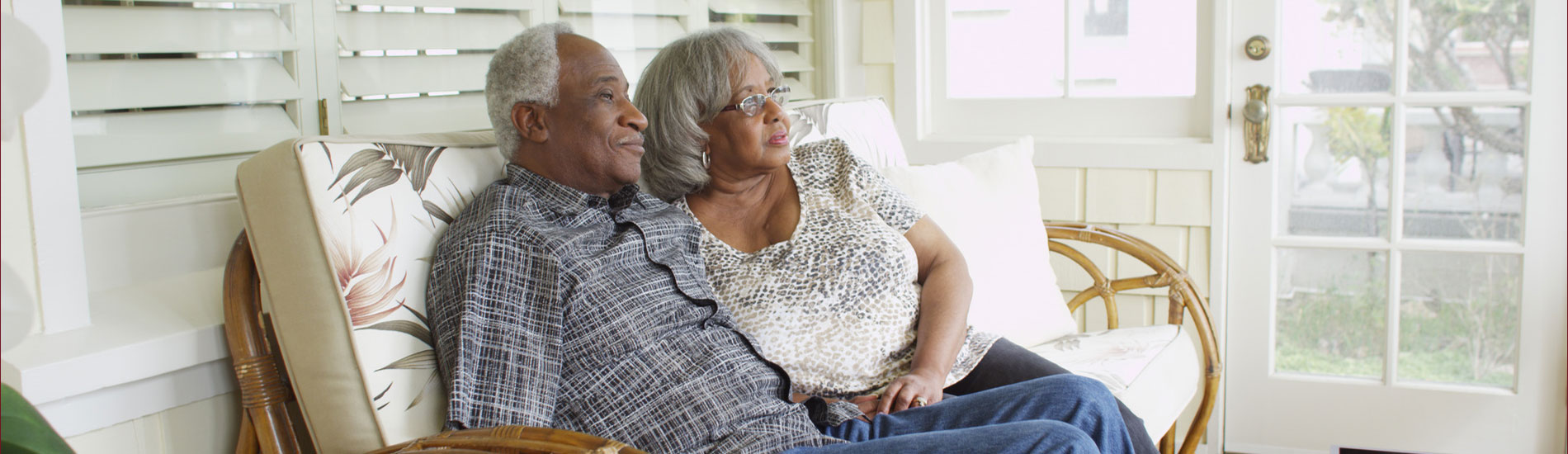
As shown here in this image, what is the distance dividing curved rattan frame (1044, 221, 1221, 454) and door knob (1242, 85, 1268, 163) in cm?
61

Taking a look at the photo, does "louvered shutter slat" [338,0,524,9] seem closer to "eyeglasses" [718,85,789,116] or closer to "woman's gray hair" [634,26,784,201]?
"woman's gray hair" [634,26,784,201]

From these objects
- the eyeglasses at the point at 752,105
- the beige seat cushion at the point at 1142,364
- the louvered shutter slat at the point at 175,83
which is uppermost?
the louvered shutter slat at the point at 175,83

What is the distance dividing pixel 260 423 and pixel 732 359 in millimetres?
571

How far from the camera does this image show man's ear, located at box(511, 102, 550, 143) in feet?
4.66

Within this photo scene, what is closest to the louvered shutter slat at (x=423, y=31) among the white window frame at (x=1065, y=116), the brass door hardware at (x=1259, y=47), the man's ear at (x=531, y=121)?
the man's ear at (x=531, y=121)

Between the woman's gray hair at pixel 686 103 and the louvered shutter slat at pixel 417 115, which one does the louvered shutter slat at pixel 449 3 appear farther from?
the woman's gray hair at pixel 686 103

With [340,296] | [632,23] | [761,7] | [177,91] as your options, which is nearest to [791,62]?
[761,7]

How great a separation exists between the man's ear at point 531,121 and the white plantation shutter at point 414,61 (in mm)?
364

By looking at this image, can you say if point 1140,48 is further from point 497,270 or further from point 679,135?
point 497,270

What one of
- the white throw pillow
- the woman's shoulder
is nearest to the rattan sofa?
the woman's shoulder

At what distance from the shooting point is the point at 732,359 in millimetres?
1409

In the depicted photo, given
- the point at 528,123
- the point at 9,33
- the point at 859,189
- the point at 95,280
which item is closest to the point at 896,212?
the point at 859,189

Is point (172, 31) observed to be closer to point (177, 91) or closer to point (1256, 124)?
point (177, 91)

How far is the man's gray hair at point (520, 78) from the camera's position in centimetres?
141
